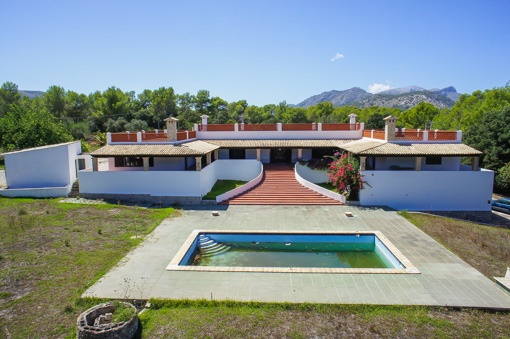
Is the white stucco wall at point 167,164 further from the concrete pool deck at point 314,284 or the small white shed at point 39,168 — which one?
the concrete pool deck at point 314,284

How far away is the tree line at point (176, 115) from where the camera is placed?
30.9 metres

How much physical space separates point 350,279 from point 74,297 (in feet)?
28.7

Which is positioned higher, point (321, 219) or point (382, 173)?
point (382, 173)

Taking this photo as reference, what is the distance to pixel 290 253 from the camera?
14.3m

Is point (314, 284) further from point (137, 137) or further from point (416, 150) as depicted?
point (137, 137)

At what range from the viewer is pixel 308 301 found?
9695mm

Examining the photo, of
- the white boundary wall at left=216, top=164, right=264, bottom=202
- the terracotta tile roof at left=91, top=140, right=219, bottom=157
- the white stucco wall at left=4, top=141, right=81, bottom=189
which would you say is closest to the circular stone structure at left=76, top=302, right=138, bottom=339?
the white boundary wall at left=216, top=164, right=264, bottom=202

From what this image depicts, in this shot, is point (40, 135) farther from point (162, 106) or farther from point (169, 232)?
point (162, 106)

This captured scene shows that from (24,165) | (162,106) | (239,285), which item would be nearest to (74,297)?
(239,285)

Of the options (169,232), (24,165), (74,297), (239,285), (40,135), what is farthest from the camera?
(40,135)

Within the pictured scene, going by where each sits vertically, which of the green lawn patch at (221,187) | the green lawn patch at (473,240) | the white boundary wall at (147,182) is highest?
the white boundary wall at (147,182)

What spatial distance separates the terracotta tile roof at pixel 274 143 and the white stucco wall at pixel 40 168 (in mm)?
10775

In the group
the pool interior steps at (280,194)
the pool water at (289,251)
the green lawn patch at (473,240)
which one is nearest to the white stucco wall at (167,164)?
the pool interior steps at (280,194)

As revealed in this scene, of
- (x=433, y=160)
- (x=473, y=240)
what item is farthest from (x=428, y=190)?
(x=473, y=240)
